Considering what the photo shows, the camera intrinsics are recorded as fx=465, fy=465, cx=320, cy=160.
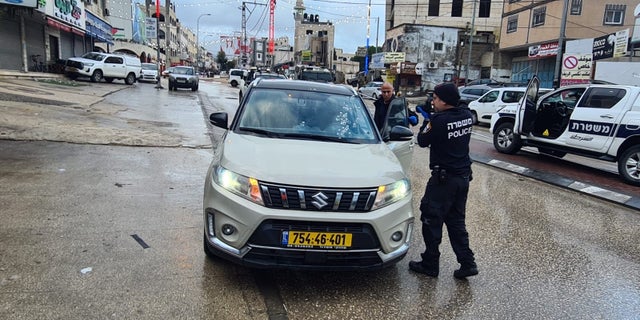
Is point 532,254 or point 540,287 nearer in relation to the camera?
point 540,287

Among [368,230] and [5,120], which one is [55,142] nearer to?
[5,120]

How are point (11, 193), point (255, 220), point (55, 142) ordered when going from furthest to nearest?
point (55, 142), point (11, 193), point (255, 220)

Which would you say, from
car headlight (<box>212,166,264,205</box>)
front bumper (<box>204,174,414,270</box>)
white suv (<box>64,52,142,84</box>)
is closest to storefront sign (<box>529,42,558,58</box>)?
white suv (<box>64,52,142,84</box>)

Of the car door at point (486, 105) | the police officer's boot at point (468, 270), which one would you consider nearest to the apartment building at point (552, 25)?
the car door at point (486, 105)

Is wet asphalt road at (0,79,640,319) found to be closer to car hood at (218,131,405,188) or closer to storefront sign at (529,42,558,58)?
car hood at (218,131,405,188)

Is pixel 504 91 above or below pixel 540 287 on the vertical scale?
above

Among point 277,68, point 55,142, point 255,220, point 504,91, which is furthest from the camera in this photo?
point 277,68

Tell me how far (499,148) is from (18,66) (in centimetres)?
2415

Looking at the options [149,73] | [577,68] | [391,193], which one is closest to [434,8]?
[149,73]

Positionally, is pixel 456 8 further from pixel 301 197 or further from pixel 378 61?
pixel 301 197

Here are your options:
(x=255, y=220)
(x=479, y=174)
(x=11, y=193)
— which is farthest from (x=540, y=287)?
(x=11, y=193)

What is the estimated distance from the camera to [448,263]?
452cm

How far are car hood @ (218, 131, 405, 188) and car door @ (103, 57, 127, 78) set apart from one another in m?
27.4

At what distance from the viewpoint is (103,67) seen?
1106 inches
